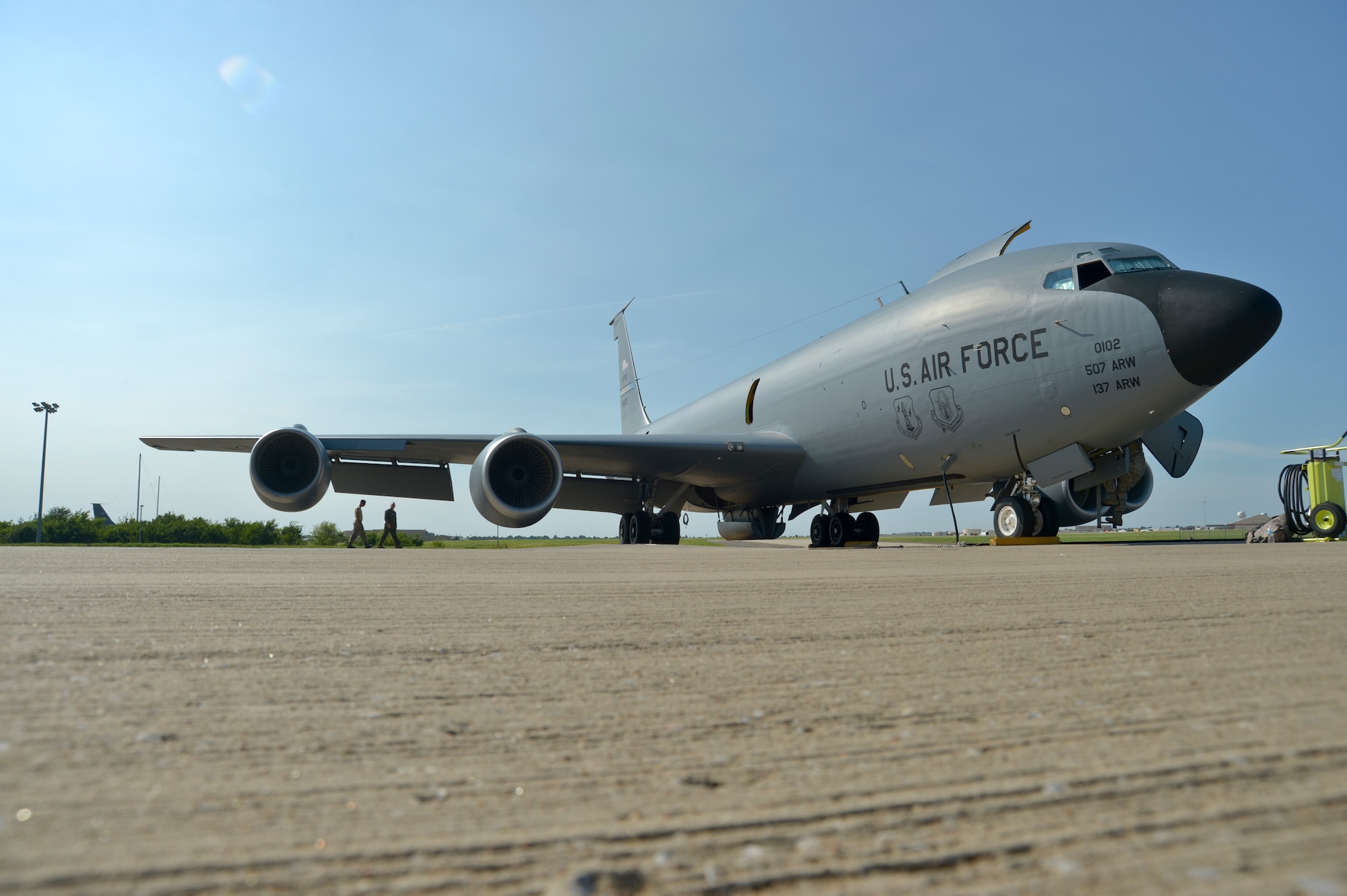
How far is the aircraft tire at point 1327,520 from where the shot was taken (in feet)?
37.4

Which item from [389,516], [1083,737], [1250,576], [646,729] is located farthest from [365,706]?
[389,516]

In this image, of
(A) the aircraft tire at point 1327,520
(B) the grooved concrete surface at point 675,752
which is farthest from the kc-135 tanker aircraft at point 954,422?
(B) the grooved concrete surface at point 675,752

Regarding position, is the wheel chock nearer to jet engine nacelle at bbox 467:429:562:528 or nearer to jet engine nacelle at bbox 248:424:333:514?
jet engine nacelle at bbox 467:429:562:528

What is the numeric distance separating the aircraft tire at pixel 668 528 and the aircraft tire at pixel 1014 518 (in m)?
7.72

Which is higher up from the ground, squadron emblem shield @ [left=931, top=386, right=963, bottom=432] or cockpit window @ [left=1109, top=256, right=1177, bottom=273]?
cockpit window @ [left=1109, top=256, right=1177, bottom=273]

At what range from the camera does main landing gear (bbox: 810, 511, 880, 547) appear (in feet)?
46.8

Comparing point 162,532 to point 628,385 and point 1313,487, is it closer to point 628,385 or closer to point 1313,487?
point 628,385

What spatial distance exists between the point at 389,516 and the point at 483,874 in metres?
14.6

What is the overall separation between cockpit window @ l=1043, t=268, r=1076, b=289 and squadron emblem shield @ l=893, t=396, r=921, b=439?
7.86ft

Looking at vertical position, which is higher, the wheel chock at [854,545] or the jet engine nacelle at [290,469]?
the jet engine nacelle at [290,469]

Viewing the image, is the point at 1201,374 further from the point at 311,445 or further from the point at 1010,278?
the point at 311,445

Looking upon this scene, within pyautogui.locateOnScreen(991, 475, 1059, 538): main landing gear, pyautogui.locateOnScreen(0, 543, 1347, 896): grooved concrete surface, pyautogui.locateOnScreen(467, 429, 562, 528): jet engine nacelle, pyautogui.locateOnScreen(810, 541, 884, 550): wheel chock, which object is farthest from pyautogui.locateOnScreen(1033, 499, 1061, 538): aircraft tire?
pyautogui.locateOnScreen(0, 543, 1347, 896): grooved concrete surface

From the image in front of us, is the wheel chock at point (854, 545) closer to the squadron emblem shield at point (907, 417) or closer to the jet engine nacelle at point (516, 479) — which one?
the squadron emblem shield at point (907, 417)

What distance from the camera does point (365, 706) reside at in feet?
4.50
